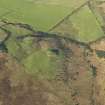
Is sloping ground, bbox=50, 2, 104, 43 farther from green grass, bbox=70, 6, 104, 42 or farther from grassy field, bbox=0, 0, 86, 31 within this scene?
grassy field, bbox=0, 0, 86, 31

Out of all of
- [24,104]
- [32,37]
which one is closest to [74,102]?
[24,104]

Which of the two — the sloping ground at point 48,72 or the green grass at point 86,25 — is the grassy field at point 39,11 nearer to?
the green grass at point 86,25

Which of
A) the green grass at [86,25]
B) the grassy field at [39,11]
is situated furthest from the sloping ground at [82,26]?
the grassy field at [39,11]

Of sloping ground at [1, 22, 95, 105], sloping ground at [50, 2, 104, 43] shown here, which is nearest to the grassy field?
sloping ground at [50, 2, 104, 43]

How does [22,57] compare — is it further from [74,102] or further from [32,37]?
[74,102]

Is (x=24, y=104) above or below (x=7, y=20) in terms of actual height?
below

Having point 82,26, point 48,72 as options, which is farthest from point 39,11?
point 48,72
